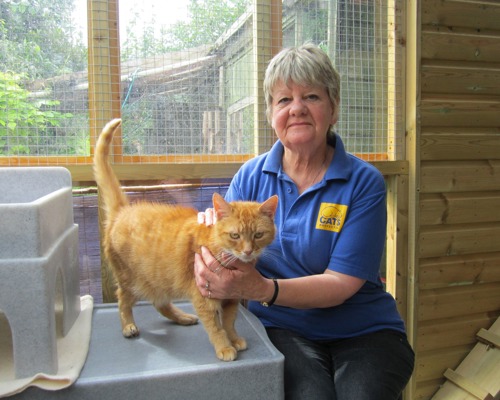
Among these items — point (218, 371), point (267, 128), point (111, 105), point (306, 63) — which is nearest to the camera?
point (218, 371)

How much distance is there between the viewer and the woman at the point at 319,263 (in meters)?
1.38

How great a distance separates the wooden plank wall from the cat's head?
3.79 feet

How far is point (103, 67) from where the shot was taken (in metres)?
1.84

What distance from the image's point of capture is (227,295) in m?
1.36

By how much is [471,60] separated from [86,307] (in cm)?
220

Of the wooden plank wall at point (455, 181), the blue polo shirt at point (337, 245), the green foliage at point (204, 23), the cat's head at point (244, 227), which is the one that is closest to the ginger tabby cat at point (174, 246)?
the cat's head at point (244, 227)

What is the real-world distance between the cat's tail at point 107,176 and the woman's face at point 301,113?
60cm

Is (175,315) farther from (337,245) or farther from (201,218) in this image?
(337,245)

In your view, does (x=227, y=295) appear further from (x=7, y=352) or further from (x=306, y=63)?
(x=306, y=63)

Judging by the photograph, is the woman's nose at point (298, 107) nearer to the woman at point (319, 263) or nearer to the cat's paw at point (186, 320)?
the woman at point (319, 263)

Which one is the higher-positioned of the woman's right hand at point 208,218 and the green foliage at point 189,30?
the green foliage at point 189,30

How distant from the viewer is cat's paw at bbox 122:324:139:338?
1.49 metres

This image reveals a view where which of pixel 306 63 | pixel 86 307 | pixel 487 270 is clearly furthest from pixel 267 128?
pixel 487 270

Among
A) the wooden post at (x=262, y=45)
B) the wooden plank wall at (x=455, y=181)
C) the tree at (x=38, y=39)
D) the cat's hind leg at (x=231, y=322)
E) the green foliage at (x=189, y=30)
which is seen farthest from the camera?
the wooden plank wall at (x=455, y=181)
